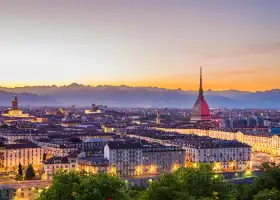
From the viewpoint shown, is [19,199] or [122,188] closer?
[122,188]

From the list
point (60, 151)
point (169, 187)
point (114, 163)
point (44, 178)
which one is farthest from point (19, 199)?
point (60, 151)

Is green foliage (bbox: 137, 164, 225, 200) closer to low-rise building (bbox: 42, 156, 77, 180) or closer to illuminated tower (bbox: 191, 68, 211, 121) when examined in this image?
low-rise building (bbox: 42, 156, 77, 180)

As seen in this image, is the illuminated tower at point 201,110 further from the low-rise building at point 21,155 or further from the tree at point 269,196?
the tree at point 269,196

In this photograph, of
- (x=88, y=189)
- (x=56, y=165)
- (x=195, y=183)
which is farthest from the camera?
(x=56, y=165)

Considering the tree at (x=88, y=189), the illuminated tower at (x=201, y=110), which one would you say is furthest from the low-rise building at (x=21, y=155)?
the illuminated tower at (x=201, y=110)

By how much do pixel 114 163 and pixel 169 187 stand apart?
3815cm

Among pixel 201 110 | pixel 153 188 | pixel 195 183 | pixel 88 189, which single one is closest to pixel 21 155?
pixel 195 183

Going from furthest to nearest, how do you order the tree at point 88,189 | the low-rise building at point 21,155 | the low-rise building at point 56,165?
the low-rise building at point 21,155, the low-rise building at point 56,165, the tree at point 88,189

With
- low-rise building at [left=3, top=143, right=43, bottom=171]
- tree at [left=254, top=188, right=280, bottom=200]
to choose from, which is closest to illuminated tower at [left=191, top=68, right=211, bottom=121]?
low-rise building at [left=3, top=143, right=43, bottom=171]

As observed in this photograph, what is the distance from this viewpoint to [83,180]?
136 feet

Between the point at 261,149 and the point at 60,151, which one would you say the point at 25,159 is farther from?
the point at 261,149

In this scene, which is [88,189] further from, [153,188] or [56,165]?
[56,165]

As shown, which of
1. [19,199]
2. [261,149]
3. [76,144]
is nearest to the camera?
[19,199]

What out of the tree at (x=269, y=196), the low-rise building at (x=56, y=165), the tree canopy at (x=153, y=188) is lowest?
the low-rise building at (x=56, y=165)
